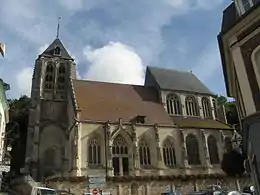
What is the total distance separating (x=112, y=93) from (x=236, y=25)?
27.2 meters

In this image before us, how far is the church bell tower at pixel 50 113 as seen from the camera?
3231cm

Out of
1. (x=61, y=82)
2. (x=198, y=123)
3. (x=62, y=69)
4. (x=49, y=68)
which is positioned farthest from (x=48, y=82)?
(x=198, y=123)

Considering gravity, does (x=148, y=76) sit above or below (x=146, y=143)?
above

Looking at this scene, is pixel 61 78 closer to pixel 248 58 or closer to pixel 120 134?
pixel 120 134

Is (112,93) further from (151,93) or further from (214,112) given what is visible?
(214,112)

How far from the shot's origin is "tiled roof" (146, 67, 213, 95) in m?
41.1

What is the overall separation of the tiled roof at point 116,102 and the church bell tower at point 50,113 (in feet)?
10.2

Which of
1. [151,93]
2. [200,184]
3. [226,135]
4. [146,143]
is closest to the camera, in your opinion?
[200,184]

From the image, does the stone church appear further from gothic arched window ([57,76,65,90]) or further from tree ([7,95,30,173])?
tree ([7,95,30,173])

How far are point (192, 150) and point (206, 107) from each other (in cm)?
986

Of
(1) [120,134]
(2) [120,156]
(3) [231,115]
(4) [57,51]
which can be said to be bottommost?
(2) [120,156]

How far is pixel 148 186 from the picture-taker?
2889 cm

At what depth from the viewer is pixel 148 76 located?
43844 mm

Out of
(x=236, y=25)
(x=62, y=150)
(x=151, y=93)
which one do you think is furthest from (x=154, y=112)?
(x=236, y=25)
